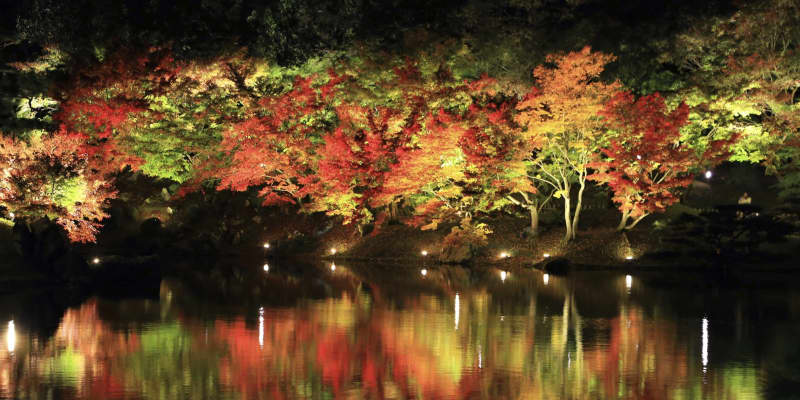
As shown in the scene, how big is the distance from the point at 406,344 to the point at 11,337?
6244 mm

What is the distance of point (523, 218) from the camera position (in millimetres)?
33000

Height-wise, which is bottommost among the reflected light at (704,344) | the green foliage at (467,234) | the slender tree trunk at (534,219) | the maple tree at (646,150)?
the reflected light at (704,344)

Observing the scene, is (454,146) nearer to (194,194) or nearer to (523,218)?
(523,218)

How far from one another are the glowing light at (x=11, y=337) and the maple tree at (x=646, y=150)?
60.6 ft

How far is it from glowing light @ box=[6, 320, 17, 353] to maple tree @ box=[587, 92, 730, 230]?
18.5m

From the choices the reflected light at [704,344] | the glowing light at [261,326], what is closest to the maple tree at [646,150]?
the reflected light at [704,344]

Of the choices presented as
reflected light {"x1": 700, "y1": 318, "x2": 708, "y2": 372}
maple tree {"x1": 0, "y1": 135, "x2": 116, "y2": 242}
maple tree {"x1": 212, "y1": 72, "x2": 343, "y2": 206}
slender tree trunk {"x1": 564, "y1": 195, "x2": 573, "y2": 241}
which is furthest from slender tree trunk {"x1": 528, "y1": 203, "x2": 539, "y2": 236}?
maple tree {"x1": 0, "y1": 135, "x2": 116, "y2": 242}

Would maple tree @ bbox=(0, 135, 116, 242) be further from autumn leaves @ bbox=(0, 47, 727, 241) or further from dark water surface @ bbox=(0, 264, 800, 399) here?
dark water surface @ bbox=(0, 264, 800, 399)

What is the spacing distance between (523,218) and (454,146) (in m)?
5.63

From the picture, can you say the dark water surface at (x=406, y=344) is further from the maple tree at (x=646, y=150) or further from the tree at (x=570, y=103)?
the tree at (x=570, y=103)

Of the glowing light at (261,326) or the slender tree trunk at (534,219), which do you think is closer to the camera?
the glowing light at (261,326)

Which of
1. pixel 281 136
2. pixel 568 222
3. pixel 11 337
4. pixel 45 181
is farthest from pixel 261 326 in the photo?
pixel 281 136

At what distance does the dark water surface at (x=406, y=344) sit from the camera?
402 inches

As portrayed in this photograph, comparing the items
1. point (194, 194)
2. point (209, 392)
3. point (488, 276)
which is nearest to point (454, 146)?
point (488, 276)
